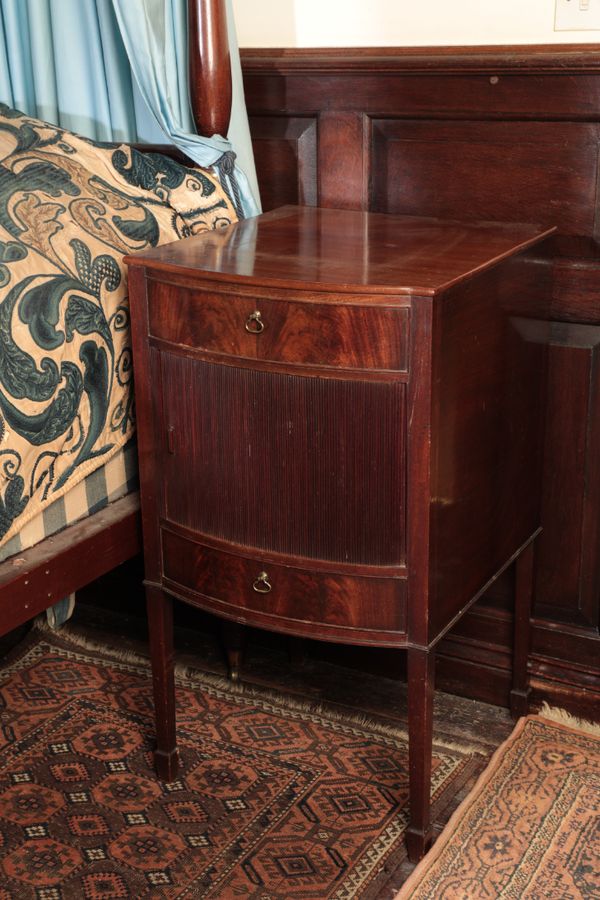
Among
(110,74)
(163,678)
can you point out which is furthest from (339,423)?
(110,74)

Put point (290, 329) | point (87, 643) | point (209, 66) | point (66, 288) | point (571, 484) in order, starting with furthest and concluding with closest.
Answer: point (87, 643)
point (571, 484)
point (209, 66)
point (66, 288)
point (290, 329)

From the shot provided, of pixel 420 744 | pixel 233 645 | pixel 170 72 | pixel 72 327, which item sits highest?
pixel 170 72

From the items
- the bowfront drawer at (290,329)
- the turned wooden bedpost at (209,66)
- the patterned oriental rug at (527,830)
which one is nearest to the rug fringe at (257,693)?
the patterned oriental rug at (527,830)

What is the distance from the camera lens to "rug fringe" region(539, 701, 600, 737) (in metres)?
2.19

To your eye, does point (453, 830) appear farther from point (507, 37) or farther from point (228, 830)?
point (507, 37)

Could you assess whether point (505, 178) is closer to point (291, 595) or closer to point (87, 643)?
point (291, 595)

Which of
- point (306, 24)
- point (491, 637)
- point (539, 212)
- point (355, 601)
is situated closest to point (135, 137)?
point (306, 24)

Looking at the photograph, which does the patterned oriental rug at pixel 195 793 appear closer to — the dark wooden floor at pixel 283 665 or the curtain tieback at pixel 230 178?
the dark wooden floor at pixel 283 665

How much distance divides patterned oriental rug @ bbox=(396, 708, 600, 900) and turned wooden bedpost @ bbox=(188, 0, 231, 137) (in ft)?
4.37

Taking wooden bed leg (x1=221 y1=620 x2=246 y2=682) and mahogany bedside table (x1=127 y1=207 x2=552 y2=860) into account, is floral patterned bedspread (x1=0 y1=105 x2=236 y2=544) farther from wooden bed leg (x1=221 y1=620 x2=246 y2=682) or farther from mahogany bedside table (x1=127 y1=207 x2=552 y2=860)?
wooden bed leg (x1=221 y1=620 x2=246 y2=682)

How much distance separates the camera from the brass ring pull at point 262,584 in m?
1.72

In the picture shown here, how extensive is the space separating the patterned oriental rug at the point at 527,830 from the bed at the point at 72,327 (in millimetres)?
755

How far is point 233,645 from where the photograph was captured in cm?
235

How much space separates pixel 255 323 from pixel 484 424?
423 millimetres
